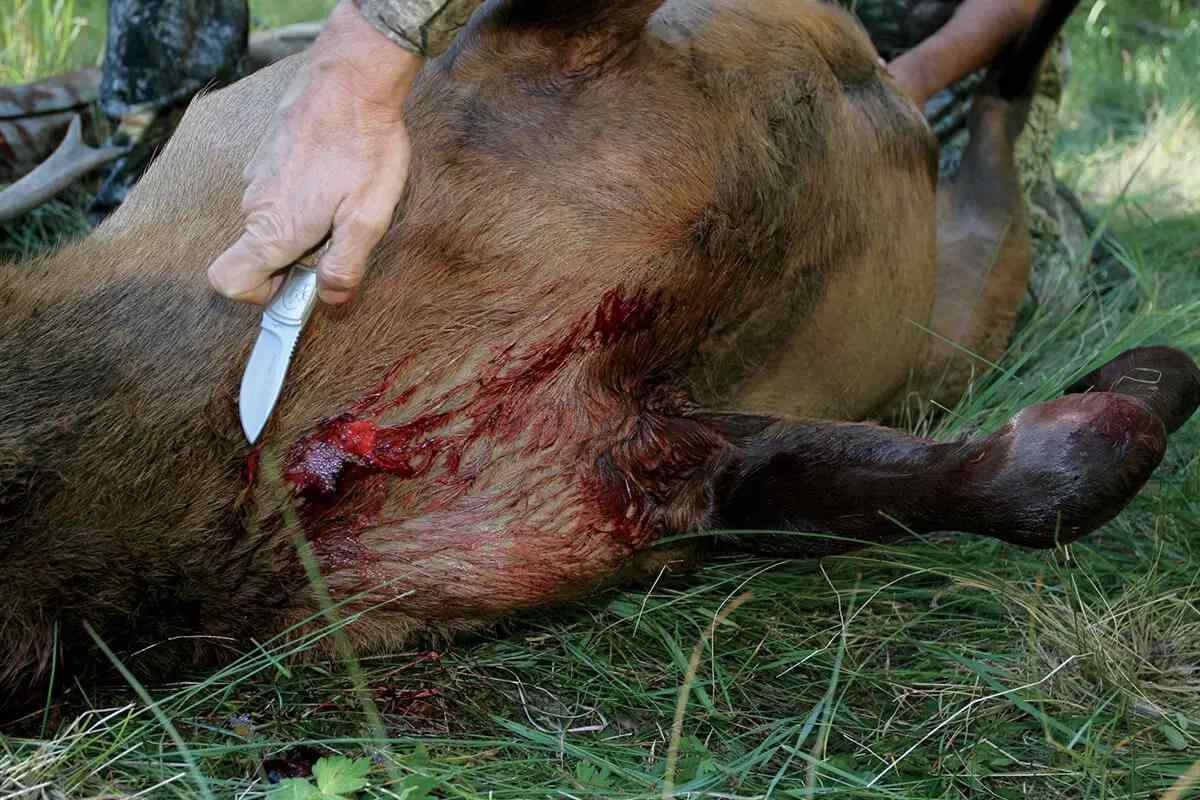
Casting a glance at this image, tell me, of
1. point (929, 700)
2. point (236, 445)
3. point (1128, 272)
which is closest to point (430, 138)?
point (236, 445)

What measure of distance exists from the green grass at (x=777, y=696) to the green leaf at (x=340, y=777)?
0.04 m

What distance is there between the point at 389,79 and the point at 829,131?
3.58ft

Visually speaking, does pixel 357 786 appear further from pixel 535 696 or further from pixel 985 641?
pixel 985 641

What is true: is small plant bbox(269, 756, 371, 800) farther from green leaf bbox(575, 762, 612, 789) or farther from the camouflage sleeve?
the camouflage sleeve

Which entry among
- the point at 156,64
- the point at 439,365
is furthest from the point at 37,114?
the point at 439,365

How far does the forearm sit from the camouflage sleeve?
1927 millimetres

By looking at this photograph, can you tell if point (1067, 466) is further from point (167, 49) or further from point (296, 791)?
point (167, 49)

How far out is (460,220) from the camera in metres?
2.11

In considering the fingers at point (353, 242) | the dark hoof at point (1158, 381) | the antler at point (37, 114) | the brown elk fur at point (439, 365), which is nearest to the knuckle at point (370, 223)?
the fingers at point (353, 242)

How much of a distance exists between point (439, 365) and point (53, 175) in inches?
71.7

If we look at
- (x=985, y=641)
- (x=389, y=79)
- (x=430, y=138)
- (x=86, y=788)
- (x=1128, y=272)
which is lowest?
(x=1128, y=272)

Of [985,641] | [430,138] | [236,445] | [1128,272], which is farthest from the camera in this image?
[1128,272]

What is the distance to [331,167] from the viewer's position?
1.79 m

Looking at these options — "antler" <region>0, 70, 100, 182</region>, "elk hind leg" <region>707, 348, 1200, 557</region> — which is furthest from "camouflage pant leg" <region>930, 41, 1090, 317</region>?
"antler" <region>0, 70, 100, 182</region>
